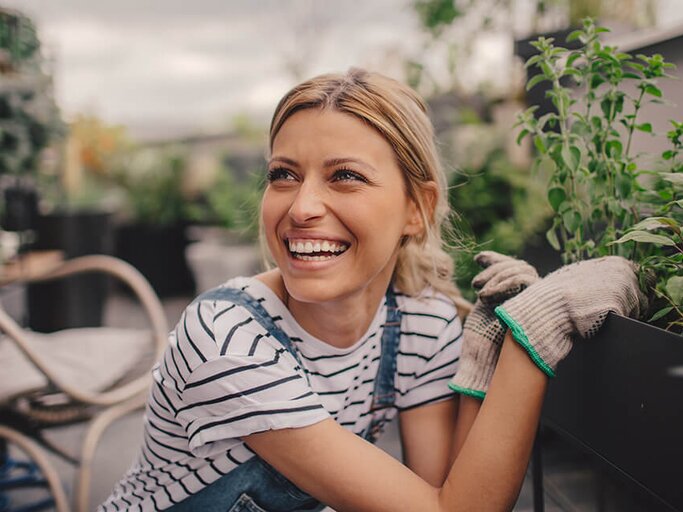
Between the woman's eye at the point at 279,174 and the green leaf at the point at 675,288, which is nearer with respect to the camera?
the green leaf at the point at 675,288

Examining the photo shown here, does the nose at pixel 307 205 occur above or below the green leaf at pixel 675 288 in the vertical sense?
above

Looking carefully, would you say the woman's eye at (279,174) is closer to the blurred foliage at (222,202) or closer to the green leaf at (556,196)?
the green leaf at (556,196)

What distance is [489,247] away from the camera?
8.48 ft

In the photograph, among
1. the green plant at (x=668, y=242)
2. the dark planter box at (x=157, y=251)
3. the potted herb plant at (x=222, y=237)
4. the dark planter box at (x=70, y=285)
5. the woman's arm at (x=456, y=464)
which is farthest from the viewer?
the dark planter box at (x=157, y=251)

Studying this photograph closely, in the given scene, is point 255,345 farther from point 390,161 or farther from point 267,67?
point 267,67

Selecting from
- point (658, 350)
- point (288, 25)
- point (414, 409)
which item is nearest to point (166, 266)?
point (288, 25)

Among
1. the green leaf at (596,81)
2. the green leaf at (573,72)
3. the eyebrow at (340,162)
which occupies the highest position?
the green leaf at (573,72)

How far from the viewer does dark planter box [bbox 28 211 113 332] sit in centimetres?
359

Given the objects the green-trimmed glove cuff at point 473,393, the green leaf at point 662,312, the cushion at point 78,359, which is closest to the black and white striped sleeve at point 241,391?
the green-trimmed glove cuff at point 473,393

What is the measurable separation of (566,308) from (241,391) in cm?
50

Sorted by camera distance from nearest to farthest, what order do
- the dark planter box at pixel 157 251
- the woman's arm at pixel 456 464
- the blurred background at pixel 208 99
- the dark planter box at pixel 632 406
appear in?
1. the dark planter box at pixel 632 406
2. the woman's arm at pixel 456 464
3. the blurred background at pixel 208 99
4. the dark planter box at pixel 157 251

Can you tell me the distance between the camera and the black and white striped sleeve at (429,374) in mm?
1245

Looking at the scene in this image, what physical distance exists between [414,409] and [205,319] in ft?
1.49

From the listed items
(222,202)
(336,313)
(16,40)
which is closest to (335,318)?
(336,313)
